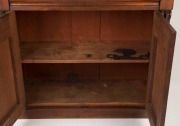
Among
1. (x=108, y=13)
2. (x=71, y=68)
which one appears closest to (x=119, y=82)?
(x=71, y=68)

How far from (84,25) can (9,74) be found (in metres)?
0.63

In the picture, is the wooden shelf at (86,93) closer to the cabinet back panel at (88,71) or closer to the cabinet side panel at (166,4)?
the cabinet back panel at (88,71)

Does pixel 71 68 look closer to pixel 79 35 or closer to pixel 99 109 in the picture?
pixel 79 35

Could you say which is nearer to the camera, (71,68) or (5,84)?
(5,84)

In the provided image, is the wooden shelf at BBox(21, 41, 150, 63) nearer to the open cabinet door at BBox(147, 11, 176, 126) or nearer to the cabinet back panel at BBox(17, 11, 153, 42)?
the cabinet back panel at BBox(17, 11, 153, 42)

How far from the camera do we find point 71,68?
1.93 m

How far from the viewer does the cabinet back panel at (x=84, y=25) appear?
1773 millimetres

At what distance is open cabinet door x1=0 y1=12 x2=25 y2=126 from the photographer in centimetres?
129

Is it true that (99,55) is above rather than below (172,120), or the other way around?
above

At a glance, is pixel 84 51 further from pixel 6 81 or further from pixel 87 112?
pixel 6 81

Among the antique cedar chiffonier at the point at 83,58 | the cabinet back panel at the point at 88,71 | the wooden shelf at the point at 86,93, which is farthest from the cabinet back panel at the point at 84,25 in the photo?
the wooden shelf at the point at 86,93

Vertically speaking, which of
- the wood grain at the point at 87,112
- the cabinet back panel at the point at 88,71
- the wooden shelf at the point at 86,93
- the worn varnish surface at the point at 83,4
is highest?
the worn varnish surface at the point at 83,4

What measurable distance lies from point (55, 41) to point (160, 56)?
0.81 m

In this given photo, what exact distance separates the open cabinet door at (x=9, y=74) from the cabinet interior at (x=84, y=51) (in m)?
0.17
